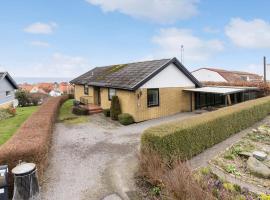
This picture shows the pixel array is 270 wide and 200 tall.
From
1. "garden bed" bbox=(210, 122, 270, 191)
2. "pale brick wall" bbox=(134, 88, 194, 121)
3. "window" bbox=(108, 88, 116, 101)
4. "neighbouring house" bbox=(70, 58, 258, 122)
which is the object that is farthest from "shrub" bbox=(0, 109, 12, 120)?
"garden bed" bbox=(210, 122, 270, 191)

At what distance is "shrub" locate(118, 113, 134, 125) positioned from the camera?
1722 centimetres

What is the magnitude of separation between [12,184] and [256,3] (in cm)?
2002

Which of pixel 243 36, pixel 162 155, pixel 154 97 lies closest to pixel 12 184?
pixel 162 155

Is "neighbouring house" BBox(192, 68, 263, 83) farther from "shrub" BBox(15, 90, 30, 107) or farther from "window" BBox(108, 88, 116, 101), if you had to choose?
"shrub" BBox(15, 90, 30, 107)

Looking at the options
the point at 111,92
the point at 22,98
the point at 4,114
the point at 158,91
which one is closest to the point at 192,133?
the point at 158,91

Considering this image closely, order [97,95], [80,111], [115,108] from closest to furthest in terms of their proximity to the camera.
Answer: [115,108], [80,111], [97,95]

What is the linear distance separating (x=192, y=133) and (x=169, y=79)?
1082 centimetres

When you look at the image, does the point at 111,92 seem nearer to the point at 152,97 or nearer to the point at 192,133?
the point at 152,97

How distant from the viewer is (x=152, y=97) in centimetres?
1877

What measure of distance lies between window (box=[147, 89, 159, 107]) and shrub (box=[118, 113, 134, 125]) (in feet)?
6.84

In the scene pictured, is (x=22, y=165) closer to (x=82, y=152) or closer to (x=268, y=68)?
(x=82, y=152)

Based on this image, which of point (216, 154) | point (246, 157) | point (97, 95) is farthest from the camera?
point (97, 95)

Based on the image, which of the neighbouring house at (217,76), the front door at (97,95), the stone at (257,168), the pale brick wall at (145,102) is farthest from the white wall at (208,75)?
the stone at (257,168)

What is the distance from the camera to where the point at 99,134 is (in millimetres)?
14492
